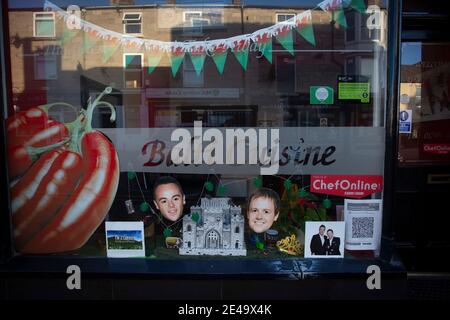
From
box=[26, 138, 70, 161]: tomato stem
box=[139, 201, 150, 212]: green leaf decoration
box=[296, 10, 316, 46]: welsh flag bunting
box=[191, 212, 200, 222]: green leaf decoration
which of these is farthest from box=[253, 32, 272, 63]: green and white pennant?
box=[26, 138, 70, 161]: tomato stem

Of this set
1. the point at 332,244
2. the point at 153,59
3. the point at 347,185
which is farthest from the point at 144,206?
the point at 347,185

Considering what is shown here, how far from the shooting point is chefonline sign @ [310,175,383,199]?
3510 mm

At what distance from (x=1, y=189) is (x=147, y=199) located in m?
1.14

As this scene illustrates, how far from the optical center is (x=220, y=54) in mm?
3500

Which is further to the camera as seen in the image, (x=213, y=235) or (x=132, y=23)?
(x=213, y=235)

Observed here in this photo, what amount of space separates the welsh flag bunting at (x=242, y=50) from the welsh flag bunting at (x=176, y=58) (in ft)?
1.38

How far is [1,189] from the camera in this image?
3.50 m

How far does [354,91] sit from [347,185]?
74 cm

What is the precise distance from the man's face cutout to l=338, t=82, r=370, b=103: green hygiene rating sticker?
1.50 m

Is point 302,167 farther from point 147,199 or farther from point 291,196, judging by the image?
point 147,199

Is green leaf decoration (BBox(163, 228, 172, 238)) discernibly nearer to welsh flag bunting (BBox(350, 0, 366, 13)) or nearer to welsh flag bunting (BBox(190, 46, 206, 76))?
welsh flag bunting (BBox(190, 46, 206, 76))

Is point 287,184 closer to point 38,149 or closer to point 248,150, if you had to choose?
A: point 248,150

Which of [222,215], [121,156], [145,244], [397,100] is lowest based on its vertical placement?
[145,244]

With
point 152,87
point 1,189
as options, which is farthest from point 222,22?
point 1,189
